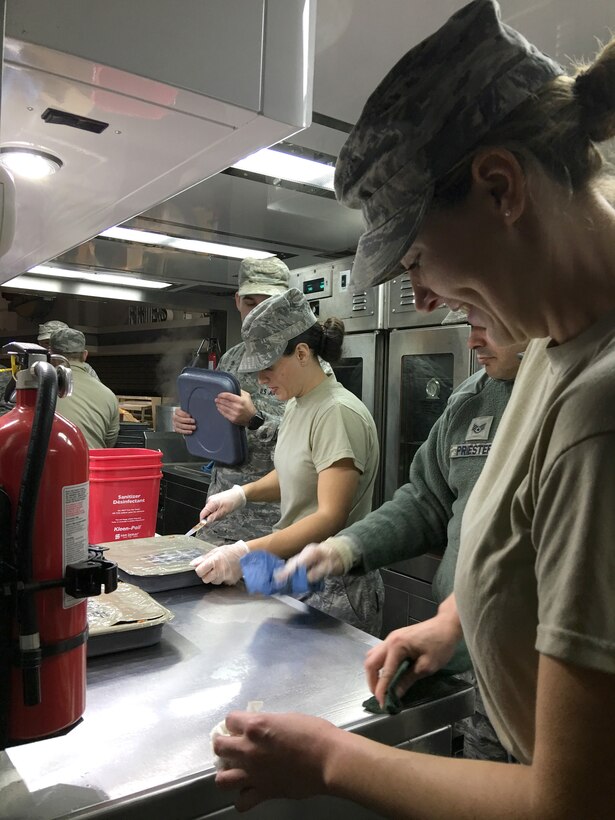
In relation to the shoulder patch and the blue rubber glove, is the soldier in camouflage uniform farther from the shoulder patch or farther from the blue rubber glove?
the shoulder patch

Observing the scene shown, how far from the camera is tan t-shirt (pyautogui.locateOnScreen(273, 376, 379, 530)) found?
190cm

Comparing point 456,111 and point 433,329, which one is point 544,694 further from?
point 433,329

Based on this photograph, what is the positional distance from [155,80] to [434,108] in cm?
41

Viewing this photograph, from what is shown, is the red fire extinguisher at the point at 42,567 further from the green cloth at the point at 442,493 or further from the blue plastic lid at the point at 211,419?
the blue plastic lid at the point at 211,419

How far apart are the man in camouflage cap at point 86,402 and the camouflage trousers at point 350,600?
2.27 meters

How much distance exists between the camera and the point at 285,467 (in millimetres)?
2078

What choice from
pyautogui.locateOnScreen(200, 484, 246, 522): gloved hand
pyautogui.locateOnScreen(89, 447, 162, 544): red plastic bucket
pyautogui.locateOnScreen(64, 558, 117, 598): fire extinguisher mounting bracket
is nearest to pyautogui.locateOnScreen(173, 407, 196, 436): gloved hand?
pyautogui.locateOnScreen(200, 484, 246, 522): gloved hand

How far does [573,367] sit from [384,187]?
0.31m

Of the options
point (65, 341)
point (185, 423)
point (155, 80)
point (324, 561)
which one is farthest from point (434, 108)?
point (65, 341)

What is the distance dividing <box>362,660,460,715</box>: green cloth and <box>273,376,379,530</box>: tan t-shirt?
83 centimetres

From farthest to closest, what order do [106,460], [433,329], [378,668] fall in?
[433,329] < [106,460] < [378,668]

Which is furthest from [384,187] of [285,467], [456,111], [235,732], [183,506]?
[183,506]

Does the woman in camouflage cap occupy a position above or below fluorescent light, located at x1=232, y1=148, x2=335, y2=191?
below

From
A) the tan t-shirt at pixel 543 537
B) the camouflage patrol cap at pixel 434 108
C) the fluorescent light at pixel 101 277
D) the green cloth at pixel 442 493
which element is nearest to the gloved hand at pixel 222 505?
the green cloth at pixel 442 493
